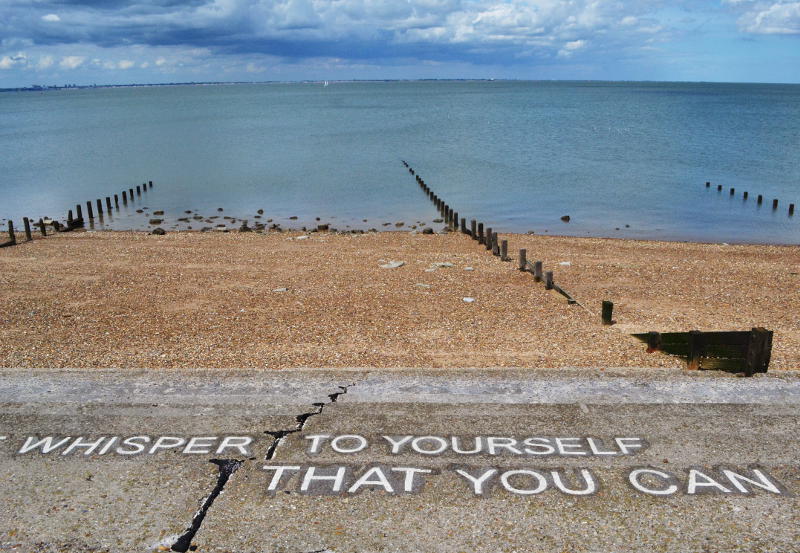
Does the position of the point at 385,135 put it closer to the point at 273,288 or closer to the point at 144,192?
the point at 144,192

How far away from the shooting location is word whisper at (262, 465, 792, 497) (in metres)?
6.36

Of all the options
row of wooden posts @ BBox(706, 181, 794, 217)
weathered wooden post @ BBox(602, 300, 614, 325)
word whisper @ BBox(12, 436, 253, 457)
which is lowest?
row of wooden posts @ BBox(706, 181, 794, 217)

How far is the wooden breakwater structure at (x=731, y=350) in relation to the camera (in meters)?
8.89

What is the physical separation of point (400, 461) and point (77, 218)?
97.3 feet

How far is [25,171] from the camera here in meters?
49.8

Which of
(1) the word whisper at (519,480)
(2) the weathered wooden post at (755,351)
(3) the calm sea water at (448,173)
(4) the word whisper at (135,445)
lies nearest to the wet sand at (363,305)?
(2) the weathered wooden post at (755,351)

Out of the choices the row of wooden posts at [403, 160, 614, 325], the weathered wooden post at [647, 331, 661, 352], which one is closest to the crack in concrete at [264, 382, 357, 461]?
the weathered wooden post at [647, 331, 661, 352]

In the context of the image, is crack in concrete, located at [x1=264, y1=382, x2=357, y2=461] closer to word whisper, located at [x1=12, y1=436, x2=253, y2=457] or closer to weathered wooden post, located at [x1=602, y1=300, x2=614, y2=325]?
word whisper, located at [x1=12, y1=436, x2=253, y2=457]

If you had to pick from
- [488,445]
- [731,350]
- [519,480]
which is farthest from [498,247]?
[519,480]

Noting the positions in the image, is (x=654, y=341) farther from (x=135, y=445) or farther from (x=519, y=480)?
(x=135, y=445)

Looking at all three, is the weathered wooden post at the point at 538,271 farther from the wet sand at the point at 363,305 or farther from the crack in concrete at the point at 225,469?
the crack in concrete at the point at 225,469

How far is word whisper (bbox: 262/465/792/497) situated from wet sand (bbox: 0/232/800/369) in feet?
10.5

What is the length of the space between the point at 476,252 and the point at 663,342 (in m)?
11.7

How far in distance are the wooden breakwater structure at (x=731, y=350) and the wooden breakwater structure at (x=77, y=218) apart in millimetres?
21832
